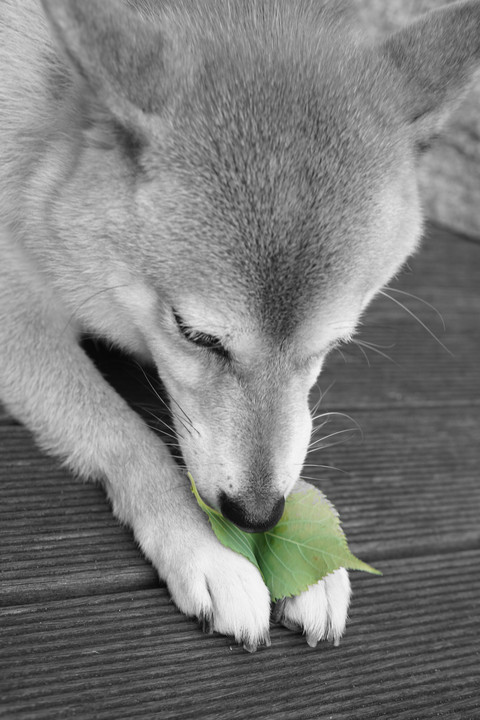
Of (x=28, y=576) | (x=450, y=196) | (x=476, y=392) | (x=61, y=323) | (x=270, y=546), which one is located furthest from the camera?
(x=450, y=196)

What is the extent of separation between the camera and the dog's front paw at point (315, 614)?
147 cm

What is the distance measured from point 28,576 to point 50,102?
1.06 metres

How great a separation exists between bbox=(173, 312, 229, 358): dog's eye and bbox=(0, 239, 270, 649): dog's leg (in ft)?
1.03

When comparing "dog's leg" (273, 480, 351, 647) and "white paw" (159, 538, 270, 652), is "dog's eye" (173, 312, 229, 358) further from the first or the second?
"dog's leg" (273, 480, 351, 647)

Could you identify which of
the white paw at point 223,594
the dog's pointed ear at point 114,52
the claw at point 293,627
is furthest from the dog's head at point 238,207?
the claw at point 293,627

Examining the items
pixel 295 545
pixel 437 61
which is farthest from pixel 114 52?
pixel 295 545

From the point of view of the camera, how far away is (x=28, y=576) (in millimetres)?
1449

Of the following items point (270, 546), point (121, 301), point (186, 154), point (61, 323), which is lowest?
point (270, 546)

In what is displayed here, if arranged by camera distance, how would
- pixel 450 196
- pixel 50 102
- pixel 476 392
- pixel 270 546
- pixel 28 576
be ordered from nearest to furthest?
1. pixel 28 576
2. pixel 270 546
3. pixel 50 102
4. pixel 476 392
5. pixel 450 196

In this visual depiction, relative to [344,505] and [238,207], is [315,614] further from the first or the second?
[238,207]

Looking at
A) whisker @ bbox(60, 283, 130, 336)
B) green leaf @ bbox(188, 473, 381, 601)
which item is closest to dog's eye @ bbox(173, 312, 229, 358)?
whisker @ bbox(60, 283, 130, 336)

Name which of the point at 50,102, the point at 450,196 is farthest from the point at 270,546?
the point at 450,196

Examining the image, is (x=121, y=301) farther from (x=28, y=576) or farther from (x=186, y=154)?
(x=28, y=576)

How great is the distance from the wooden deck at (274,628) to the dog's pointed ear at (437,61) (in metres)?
0.92
